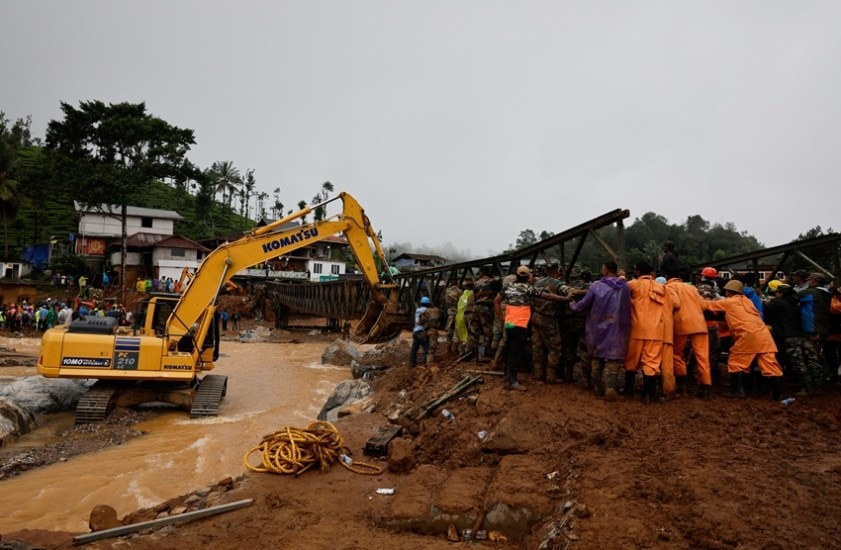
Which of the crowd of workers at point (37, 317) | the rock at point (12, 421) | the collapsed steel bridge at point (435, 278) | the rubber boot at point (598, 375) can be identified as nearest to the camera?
the rubber boot at point (598, 375)

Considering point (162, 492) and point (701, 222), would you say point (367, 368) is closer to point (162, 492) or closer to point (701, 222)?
point (162, 492)

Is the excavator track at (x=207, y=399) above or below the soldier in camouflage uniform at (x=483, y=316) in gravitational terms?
below

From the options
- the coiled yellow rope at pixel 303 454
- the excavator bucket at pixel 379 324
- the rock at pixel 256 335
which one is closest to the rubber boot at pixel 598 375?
the coiled yellow rope at pixel 303 454

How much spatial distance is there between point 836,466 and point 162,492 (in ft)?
25.6

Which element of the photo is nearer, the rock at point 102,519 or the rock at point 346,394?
the rock at point 102,519

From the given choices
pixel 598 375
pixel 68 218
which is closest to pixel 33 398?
pixel 598 375

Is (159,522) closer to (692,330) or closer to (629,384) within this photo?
(629,384)

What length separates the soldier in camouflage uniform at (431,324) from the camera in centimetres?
1048

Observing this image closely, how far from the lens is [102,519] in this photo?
4.45 metres

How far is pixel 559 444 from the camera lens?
5180 mm

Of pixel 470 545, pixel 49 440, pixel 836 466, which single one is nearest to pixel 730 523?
pixel 836 466

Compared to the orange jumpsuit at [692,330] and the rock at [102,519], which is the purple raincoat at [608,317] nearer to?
the orange jumpsuit at [692,330]

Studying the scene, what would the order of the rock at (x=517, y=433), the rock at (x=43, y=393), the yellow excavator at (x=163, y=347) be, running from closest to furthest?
the rock at (x=517, y=433)
the yellow excavator at (x=163, y=347)
the rock at (x=43, y=393)

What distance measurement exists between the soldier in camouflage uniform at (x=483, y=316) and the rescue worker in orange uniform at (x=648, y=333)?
9.27ft
